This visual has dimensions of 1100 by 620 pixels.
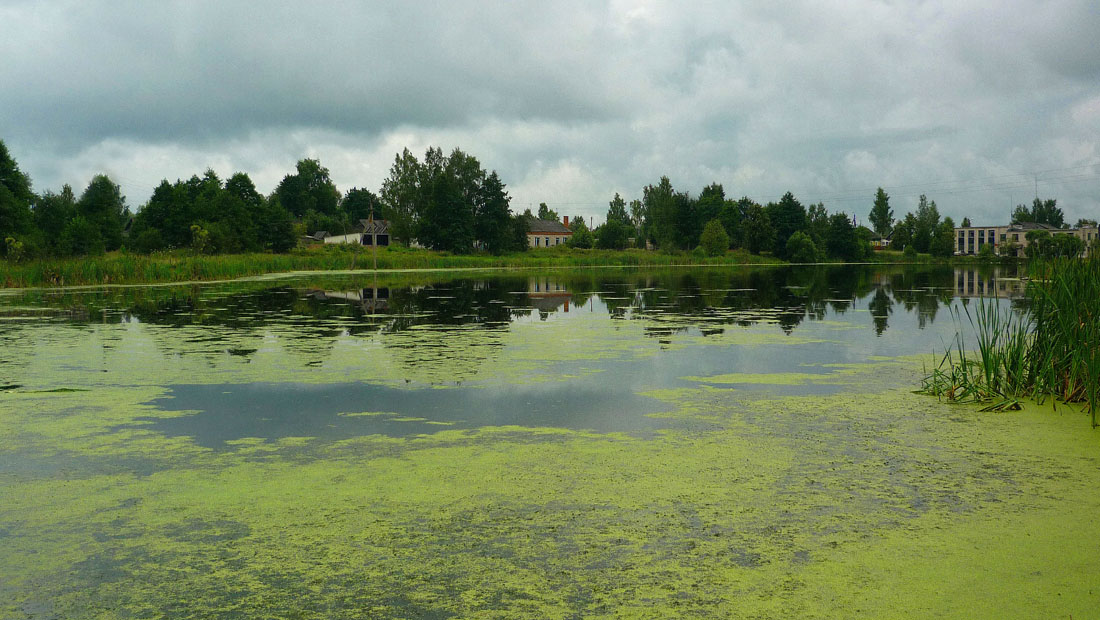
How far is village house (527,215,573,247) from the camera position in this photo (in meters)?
110

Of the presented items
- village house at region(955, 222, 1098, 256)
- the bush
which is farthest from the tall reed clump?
village house at region(955, 222, 1098, 256)

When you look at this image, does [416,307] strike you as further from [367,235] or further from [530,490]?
[367,235]

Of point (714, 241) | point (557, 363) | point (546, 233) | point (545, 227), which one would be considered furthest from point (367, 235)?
point (557, 363)

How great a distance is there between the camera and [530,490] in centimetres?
465

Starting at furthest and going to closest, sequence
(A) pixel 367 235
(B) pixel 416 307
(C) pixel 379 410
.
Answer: (A) pixel 367 235 → (B) pixel 416 307 → (C) pixel 379 410

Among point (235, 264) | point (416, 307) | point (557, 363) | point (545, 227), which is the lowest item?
point (557, 363)

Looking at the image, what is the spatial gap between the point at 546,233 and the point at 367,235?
31.2 metres

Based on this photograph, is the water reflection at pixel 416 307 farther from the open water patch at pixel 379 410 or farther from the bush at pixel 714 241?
the bush at pixel 714 241

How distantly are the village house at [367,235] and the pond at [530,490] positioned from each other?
74665 millimetres

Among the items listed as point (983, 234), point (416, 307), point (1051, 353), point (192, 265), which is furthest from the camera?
point (983, 234)

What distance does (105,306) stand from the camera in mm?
18641

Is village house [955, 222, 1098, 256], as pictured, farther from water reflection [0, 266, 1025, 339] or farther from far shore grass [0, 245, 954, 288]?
water reflection [0, 266, 1025, 339]

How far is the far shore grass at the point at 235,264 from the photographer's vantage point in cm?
2756

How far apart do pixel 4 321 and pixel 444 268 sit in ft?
137
